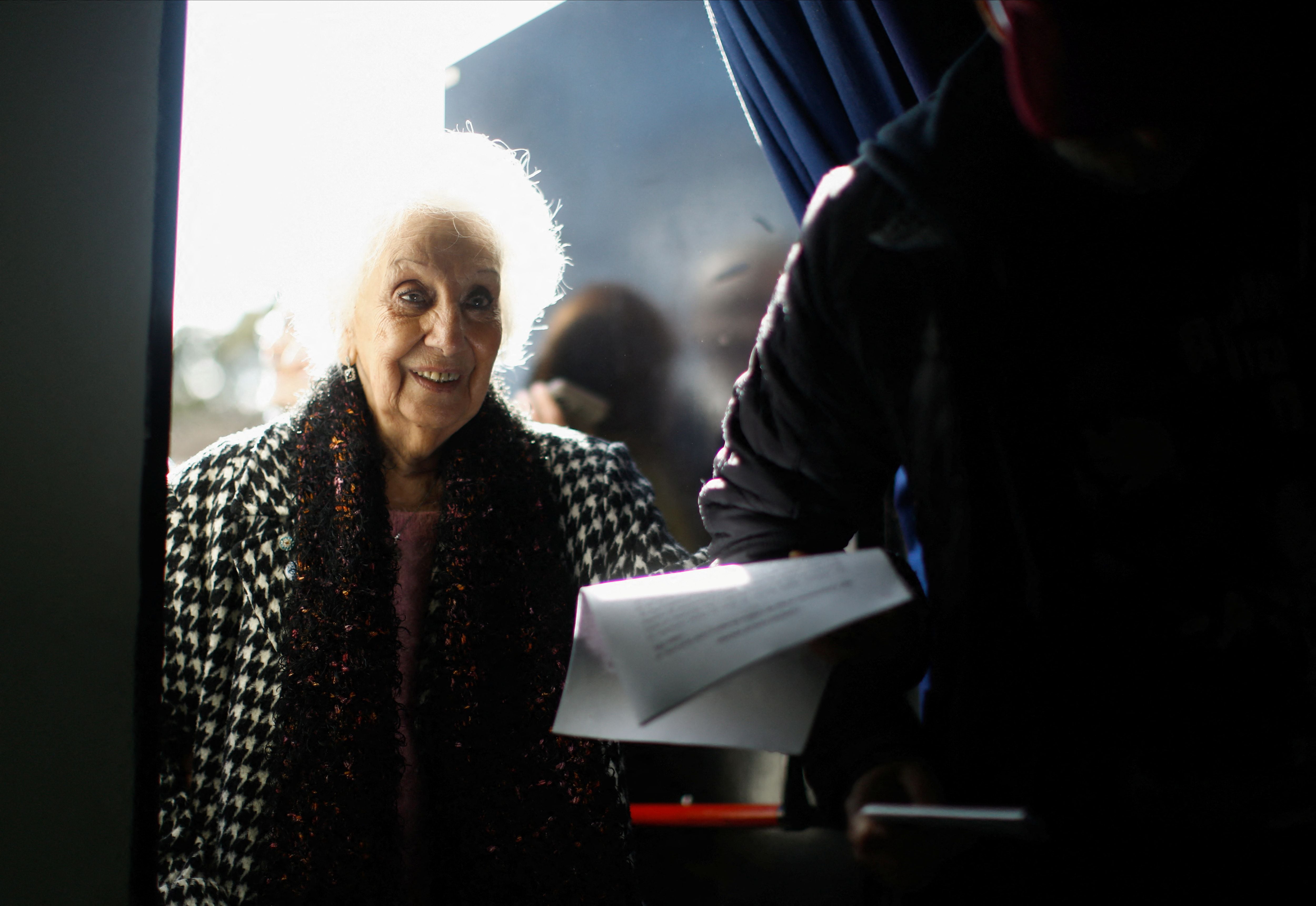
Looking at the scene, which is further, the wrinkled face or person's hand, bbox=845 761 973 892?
the wrinkled face

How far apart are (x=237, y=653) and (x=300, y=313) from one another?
65 centimetres

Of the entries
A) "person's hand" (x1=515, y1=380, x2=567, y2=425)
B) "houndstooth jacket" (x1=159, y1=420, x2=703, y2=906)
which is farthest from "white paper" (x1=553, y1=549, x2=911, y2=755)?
"person's hand" (x1=515, y1=380, x2=567, y2=425)

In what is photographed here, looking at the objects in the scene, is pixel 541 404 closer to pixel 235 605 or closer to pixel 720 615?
pixel 235 605

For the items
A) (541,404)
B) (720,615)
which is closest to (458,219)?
(541,404)

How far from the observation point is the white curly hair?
129 centimetres

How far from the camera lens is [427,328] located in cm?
126

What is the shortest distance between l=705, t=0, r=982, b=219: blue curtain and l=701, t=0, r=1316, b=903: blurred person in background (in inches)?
14.2

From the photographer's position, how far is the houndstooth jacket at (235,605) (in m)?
1.05

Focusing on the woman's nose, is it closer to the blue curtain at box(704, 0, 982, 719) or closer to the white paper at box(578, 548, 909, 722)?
the blue curtain at box(704, 0, 982, 719)

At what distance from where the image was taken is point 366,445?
1.27m

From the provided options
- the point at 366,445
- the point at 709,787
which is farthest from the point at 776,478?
the point at 709,787

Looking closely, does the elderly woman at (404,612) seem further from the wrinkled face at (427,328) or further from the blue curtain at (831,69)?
the blue curtain at (831,69)

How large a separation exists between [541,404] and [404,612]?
75 centimetres

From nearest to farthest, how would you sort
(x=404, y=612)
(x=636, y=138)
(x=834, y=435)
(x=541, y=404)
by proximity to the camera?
1. (x=834, y=435)
2. (x=404, y=612)
3. (x=636, y=138)
4. (x=541, y=404)
